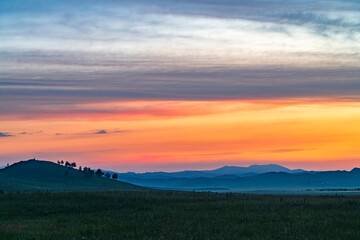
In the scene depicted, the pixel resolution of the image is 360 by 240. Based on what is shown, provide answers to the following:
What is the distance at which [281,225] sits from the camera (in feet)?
106

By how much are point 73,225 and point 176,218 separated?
25.7ft

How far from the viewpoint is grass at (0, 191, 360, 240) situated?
29.3 m

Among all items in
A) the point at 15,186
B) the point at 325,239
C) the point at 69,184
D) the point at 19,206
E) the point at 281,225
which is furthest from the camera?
the point at 69,184

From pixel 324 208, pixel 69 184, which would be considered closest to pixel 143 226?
pixel 324 208

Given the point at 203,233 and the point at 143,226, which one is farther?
the point at 143,226

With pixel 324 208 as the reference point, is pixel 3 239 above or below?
below

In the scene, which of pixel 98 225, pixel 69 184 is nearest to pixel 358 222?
pixel 98 225

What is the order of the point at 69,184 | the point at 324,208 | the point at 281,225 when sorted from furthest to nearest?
1. the point at 69,184
2. the point at 324,208
3. the point at 281,225

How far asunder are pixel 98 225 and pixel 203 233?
813 cm

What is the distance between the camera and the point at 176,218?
36.5 m

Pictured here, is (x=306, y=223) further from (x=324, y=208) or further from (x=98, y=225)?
(x=98, y=225)

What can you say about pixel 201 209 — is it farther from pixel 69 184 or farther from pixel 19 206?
pixel 69 184

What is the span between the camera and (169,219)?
3594cm

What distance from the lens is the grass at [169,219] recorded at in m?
29.3
